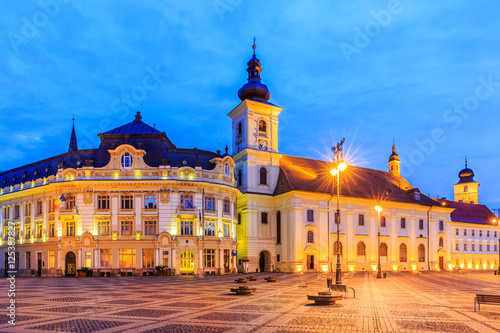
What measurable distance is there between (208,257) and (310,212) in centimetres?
1869

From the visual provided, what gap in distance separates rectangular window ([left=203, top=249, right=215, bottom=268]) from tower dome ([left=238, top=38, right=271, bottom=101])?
2631 cm

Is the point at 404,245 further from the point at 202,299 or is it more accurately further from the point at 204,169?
the point at 202,299

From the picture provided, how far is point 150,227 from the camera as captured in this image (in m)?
50.6

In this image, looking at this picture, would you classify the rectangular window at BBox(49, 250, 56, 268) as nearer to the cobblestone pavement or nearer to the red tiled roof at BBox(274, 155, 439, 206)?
the cobblestone pavement

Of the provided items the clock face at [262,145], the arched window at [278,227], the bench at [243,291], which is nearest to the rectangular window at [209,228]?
the arched window at [278,227]

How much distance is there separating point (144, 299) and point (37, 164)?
44.7 meters

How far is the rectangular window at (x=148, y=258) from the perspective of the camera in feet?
163

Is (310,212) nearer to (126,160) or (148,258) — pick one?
(148,258)

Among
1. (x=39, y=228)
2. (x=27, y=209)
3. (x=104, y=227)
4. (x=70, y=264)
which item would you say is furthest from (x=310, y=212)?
(x=27, y=209)

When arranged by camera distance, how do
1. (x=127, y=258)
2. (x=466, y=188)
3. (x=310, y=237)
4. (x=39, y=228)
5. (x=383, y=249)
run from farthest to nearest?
(x=466, y=188) → (x=383, y=249) → (x=310, y=237) → (x=39, y=228) → (x=127, y=258)

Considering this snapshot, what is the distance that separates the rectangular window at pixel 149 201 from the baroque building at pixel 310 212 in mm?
16183

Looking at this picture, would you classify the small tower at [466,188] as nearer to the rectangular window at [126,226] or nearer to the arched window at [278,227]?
the arched window at [278,227]

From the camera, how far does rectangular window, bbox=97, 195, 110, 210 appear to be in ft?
166

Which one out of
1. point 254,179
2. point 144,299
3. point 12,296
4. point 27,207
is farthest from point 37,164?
point 144,299
